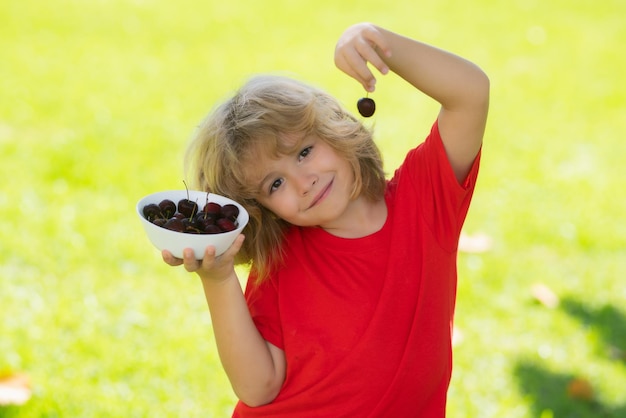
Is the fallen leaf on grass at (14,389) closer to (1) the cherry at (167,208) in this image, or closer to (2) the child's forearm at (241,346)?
(2) the child's forearm at (241,346)

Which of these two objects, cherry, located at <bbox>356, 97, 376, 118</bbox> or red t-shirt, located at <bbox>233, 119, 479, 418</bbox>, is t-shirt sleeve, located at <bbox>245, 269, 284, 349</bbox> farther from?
Answer: cherry, located at <bbox>356, 97, 376, 118</bbox>

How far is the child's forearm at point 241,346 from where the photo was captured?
1.93 meters

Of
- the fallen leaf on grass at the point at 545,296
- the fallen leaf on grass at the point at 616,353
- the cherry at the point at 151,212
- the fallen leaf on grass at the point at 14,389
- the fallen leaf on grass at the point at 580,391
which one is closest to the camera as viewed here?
the cherry at the point at 151,212

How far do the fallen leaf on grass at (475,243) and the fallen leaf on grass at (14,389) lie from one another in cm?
215

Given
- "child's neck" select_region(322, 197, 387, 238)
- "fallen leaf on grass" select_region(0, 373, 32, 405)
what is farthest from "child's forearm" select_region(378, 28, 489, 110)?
"fallen leaf on grass" select_region(0, 373, 32, 405)

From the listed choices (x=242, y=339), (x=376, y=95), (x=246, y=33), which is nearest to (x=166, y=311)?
(x=242, y=339)

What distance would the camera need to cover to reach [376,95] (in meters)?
6.47

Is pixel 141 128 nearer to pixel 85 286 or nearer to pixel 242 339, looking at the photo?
pixel 85 286

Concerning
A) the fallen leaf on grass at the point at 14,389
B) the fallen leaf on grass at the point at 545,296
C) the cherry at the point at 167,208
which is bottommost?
the fallen leaf on grass at the point at 14,389

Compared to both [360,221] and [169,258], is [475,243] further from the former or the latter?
[169,258]

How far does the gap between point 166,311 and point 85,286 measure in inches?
16.3

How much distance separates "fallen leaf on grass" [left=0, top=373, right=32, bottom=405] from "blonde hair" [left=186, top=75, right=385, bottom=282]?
1241mm

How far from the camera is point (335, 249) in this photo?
6.75 feet

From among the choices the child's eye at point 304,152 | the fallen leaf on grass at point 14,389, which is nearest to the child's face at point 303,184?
the child's eye at point 304,152
